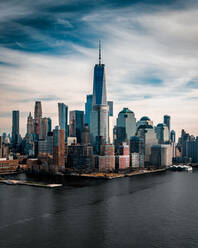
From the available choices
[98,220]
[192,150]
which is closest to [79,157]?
[98,220]

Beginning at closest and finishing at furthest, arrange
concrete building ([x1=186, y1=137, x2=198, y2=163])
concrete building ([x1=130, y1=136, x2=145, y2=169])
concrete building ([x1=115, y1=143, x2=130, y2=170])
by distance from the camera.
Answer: concrete building ([x1=115, y1=143, x2=130, y2=170]) < concrete building ([x1=130, y1=136, x2=145, y2=169]) < concrete building ([x1=186, y1=137, x2=198, y2=163])

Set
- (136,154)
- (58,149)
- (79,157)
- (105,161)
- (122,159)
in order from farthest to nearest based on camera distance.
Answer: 1. (136,154)
2. (122,159)
3. (79,157)
4. (105,161)
5. (58,149)

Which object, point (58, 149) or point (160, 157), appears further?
point (160, 157)

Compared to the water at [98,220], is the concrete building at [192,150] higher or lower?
higher

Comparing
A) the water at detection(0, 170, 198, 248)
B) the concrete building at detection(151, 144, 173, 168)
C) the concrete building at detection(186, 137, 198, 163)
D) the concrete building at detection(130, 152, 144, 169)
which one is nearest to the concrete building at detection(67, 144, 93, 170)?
the concrete building at detection(130, 152, 144, 169)

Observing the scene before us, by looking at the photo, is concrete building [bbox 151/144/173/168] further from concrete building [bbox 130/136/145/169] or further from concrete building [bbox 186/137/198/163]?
concrete building [bbox 186/137/198/163]

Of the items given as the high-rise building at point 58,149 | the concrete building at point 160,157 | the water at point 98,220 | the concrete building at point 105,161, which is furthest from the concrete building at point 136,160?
the water at point 98,220

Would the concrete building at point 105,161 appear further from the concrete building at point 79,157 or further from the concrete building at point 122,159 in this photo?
the concrete building at point 122,159

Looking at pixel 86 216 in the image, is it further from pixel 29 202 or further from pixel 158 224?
pixel 29 202

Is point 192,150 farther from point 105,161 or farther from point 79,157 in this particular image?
point 79,157
